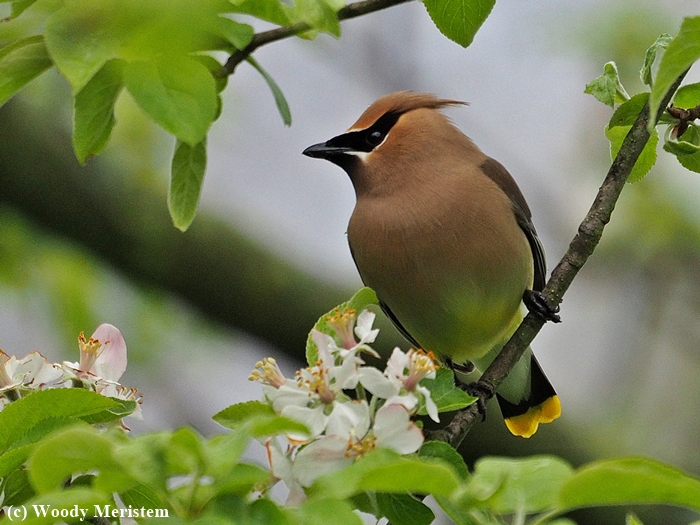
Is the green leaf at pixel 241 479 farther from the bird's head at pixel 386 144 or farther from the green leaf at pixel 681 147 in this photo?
the bird's head at pixel 386 144

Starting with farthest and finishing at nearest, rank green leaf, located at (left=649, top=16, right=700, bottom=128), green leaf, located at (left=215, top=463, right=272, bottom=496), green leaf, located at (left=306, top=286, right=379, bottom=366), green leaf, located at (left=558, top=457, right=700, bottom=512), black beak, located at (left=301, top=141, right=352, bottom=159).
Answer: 1. black beak, located at (left=301, top=141, right=352, bottom=159)
2. green leaf, located at (left=306, top=286, right=379, bottom=366)
3. green leaf, located at (left=649, top=16, right=700, bottom=128)
4. green leaf, located at (left=215, top=463, right=272, bottom=496)
5. green leaf, located at (left=558, top=457, right=700, bottom=512)

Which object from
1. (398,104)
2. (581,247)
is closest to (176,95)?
(581,247)

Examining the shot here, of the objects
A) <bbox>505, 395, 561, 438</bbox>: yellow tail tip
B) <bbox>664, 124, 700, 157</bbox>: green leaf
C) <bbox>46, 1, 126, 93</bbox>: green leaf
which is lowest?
<bbox>505, 395, 561, 438</bbox>: yellow tail tip

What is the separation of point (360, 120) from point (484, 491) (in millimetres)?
3235

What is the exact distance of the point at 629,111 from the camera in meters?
2.54

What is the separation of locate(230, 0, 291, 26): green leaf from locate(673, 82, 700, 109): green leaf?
1.03m

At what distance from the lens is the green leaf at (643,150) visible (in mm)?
2678

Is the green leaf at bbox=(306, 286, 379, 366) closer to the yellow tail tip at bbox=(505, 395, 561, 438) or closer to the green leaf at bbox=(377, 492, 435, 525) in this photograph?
the green leaf at bbox=(377, 492, 435, 525)

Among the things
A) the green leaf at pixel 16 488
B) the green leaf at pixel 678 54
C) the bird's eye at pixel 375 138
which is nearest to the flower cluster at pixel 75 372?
the green leaf at pixel 16 488

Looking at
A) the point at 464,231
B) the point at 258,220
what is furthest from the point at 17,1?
the point at 258,220

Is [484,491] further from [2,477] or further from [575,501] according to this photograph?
[2,477]

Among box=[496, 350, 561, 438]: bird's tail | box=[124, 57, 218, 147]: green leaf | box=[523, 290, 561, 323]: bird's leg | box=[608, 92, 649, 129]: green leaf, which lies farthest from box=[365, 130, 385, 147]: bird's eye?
box=[124, 57, 218, 147]: green leaf

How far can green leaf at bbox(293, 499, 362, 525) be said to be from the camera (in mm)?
1301

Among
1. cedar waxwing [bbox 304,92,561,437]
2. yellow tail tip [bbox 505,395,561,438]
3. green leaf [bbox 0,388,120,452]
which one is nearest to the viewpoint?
green leaf [bbox 0,388,120,452]
